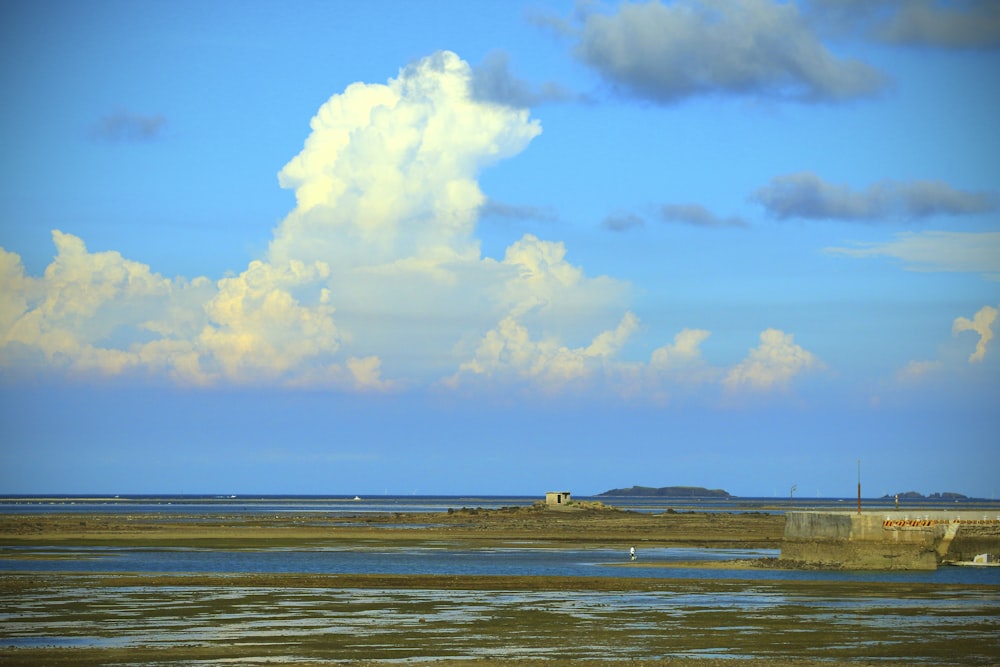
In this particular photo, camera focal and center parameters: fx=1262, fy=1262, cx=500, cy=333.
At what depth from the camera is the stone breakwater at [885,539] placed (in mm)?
75438

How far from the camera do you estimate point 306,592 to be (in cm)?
6150

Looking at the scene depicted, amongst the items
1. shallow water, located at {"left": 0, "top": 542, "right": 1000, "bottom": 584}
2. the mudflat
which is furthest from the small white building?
shallow water, located at {"left": 0, "top": 542, "right": 1000, "bottom": 584}

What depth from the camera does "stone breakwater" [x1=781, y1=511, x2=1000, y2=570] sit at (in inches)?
2970

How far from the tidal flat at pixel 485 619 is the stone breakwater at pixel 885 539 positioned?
4.06 m

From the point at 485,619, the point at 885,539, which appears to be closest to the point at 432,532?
the point at 885,539

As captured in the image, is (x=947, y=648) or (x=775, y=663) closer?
(x=775, y=663)

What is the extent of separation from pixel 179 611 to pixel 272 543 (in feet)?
197

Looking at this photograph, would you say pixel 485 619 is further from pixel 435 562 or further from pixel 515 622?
pixel 435 562

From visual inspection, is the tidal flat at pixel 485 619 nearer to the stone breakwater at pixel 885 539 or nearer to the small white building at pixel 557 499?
the stone breakwater at pixel 885 539

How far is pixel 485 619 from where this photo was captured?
1959 inches

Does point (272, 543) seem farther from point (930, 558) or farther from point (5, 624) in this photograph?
point (5, 624)

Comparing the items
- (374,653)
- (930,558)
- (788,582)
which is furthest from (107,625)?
(930,558)

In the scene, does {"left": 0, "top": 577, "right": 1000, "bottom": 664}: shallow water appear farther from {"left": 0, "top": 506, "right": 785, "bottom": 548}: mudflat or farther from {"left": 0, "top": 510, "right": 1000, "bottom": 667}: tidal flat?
{"left": 0, "top": 506, "right": 785, "bottom": 548}: mudflat

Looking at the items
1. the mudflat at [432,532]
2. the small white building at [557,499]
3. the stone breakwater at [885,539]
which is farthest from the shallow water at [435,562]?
the small white building at [557,499]
